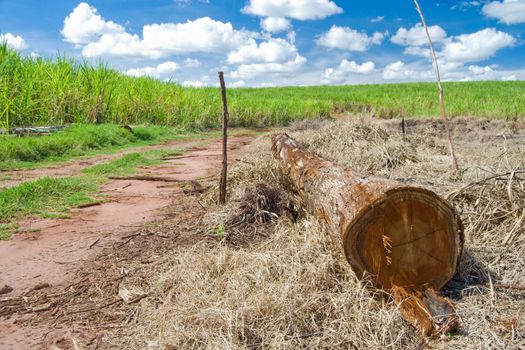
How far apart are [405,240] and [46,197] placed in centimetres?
467

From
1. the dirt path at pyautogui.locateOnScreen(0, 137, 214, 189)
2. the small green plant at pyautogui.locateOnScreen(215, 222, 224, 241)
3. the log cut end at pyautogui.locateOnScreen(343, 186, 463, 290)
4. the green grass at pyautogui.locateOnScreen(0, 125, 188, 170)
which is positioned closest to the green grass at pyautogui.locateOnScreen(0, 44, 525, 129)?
the green grass at pyautogui.locateOnScreen(0, 125, 188, 170)

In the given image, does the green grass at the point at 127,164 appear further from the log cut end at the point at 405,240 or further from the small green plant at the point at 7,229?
the log cut end at the point at 405,240

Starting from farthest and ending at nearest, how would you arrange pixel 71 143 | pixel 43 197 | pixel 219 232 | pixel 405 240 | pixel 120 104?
pixel 120 104 → pixel 71 143 → pixel 43 197 → pixel 219 232 → pixel 405 240

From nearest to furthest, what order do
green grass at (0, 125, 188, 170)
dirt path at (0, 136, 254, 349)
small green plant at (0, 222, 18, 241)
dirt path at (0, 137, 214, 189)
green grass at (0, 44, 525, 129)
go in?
dirt path at (0, 136, 254, 349), small green plant at (0, 222, 18, 241), dirt path at (0, 137, 214, 189), green grass at (0, 125, 188, 170), green grass at (0, 44, 525, 129)

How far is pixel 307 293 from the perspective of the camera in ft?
9.86

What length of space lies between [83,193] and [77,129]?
489 cm

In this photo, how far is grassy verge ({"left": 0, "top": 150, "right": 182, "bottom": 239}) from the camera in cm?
527

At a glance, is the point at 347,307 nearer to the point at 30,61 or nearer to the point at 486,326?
the point at 486,326

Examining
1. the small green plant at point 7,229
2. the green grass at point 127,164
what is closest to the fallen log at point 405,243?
the small green plant at point 7,229

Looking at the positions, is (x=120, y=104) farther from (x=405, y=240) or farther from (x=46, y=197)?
(x=405, y=240)

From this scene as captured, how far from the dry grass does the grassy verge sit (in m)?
1.93

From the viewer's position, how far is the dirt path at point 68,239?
3.63m

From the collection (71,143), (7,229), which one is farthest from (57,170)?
(7,229)

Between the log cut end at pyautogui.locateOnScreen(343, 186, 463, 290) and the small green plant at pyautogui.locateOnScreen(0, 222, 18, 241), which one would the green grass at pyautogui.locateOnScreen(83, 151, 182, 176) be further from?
the log cut end at pyautogui.locateOnScreen(343, 186, 463, 290)
